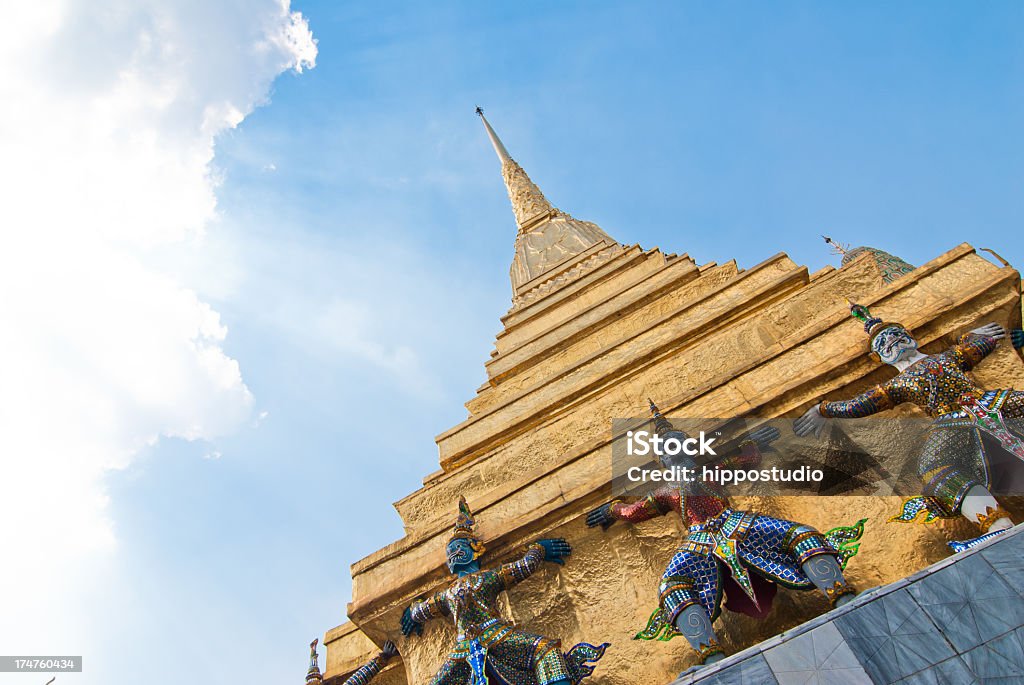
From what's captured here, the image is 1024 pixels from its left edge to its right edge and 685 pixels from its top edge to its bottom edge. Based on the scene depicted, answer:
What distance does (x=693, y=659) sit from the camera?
5.21 meters

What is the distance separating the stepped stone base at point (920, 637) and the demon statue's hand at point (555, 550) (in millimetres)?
2336

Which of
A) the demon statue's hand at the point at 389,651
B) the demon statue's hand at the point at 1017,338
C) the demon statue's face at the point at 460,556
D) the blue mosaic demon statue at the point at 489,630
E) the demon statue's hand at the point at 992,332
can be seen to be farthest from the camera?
the demon statue's hand at the point at 389,651

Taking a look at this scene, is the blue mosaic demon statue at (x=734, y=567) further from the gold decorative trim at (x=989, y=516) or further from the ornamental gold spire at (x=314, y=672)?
the ornamental gold spire at (x=314, y=672)

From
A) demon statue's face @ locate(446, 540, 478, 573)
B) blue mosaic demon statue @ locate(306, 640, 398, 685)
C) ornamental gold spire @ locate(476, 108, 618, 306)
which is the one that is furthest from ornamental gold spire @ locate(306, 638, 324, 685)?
ornamental gold spire @ locate(476, 108, 618, 306)

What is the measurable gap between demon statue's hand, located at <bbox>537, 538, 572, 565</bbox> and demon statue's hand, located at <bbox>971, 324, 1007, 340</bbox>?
3.71 meters

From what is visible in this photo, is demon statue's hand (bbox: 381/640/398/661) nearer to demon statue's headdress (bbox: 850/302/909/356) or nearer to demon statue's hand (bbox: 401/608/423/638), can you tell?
demon statue's hand (bbox: 401/608/423/638)

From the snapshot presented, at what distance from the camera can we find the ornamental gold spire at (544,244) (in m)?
16.8

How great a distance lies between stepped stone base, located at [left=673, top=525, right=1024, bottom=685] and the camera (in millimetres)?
3473

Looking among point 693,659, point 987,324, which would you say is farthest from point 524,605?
point 987,324

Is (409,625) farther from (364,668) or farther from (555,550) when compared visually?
(555,550)

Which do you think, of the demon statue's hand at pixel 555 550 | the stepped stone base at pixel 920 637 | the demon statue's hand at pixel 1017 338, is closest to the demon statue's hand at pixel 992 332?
the demon statue's hand at pixel 1017 338

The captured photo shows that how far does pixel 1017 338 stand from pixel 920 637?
351cm

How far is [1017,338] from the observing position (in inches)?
237

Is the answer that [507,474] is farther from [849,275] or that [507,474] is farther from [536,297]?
[536,297]
